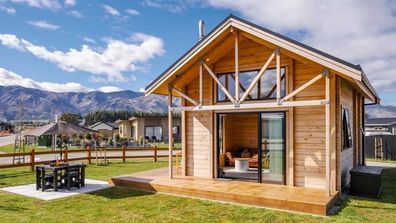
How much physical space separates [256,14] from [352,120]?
560 centimetres

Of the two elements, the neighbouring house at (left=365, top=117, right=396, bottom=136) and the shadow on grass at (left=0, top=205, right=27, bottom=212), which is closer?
the shadow on grass at (left=0, top=205, right=27, bottom=212)

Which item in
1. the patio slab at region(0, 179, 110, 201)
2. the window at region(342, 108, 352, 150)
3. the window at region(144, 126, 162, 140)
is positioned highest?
the window at region(342, 108, 352, 150)

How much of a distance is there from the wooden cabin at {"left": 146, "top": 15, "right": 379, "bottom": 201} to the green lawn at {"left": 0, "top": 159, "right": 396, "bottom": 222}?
985 mm

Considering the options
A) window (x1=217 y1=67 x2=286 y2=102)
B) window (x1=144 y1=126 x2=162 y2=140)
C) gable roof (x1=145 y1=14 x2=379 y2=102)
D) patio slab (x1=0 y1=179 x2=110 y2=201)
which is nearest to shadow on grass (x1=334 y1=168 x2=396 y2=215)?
gable roof (x1=145 y1=14 x2=379 y2=102)

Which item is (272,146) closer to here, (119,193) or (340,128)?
(340,128)

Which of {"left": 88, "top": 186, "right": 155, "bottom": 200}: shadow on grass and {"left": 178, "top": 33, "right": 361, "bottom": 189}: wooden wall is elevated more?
{"left": 178, "top": 33, "right": 361, "bottom": 189}: wooden wall

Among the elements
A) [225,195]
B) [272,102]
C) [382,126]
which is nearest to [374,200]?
[272,102]

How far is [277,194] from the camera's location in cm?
712

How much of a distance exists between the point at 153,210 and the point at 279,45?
16.5ft

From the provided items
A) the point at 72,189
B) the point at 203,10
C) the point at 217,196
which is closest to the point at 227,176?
the point at 217,196

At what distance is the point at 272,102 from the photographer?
325 inches

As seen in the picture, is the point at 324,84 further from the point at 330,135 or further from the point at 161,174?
the point at 161,174

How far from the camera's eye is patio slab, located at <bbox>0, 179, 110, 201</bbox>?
8148 mm

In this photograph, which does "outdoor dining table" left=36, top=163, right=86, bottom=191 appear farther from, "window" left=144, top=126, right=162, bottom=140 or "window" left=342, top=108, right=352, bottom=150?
"window" left=144, top=126, right=162, bottom=140
